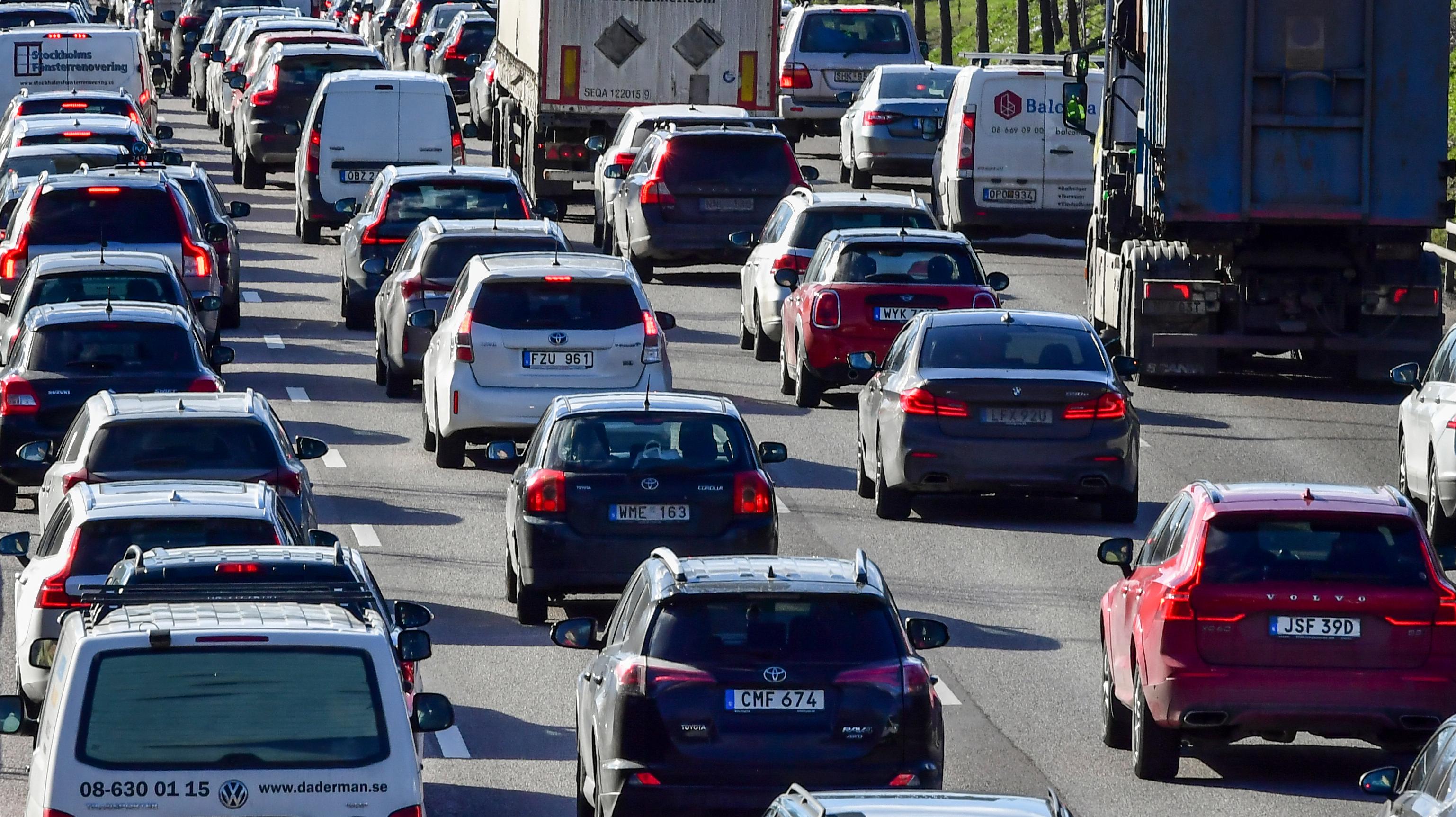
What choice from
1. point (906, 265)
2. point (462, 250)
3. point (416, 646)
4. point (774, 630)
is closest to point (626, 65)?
point (462, 250)

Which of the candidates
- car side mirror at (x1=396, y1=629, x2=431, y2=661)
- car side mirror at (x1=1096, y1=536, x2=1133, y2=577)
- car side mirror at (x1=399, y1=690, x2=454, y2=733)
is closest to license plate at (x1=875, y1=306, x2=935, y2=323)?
car side mirror at (x1=1096, y1=536, x2=1133, y2=577)

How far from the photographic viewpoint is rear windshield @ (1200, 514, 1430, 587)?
13.8 metres

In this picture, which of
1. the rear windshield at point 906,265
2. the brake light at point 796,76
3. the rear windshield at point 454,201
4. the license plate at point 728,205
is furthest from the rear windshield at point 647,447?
the brake light at point 796,76

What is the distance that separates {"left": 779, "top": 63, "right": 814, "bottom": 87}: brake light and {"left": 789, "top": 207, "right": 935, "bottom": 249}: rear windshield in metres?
18.6

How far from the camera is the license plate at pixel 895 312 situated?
25953 millimetres

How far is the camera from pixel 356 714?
9.69 metres

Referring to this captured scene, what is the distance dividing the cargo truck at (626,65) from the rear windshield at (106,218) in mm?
11604

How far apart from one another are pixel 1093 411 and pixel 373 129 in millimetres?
17409

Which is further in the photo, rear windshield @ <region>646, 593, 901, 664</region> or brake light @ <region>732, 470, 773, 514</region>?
brake light @ <region>732, 470, 773, 514</region>

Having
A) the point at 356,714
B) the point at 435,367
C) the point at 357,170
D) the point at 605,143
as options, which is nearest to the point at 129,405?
the point at 435,367

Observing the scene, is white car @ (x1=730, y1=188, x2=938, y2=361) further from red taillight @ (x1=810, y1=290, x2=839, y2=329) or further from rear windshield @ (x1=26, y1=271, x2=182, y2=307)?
rear windshield @ (x1=26, y1=271, x2=182, y2=307)

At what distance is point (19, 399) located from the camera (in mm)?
21797

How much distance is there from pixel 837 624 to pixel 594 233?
26.1m

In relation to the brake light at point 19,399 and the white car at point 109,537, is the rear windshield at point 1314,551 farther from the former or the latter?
the brake light at point 19,399
